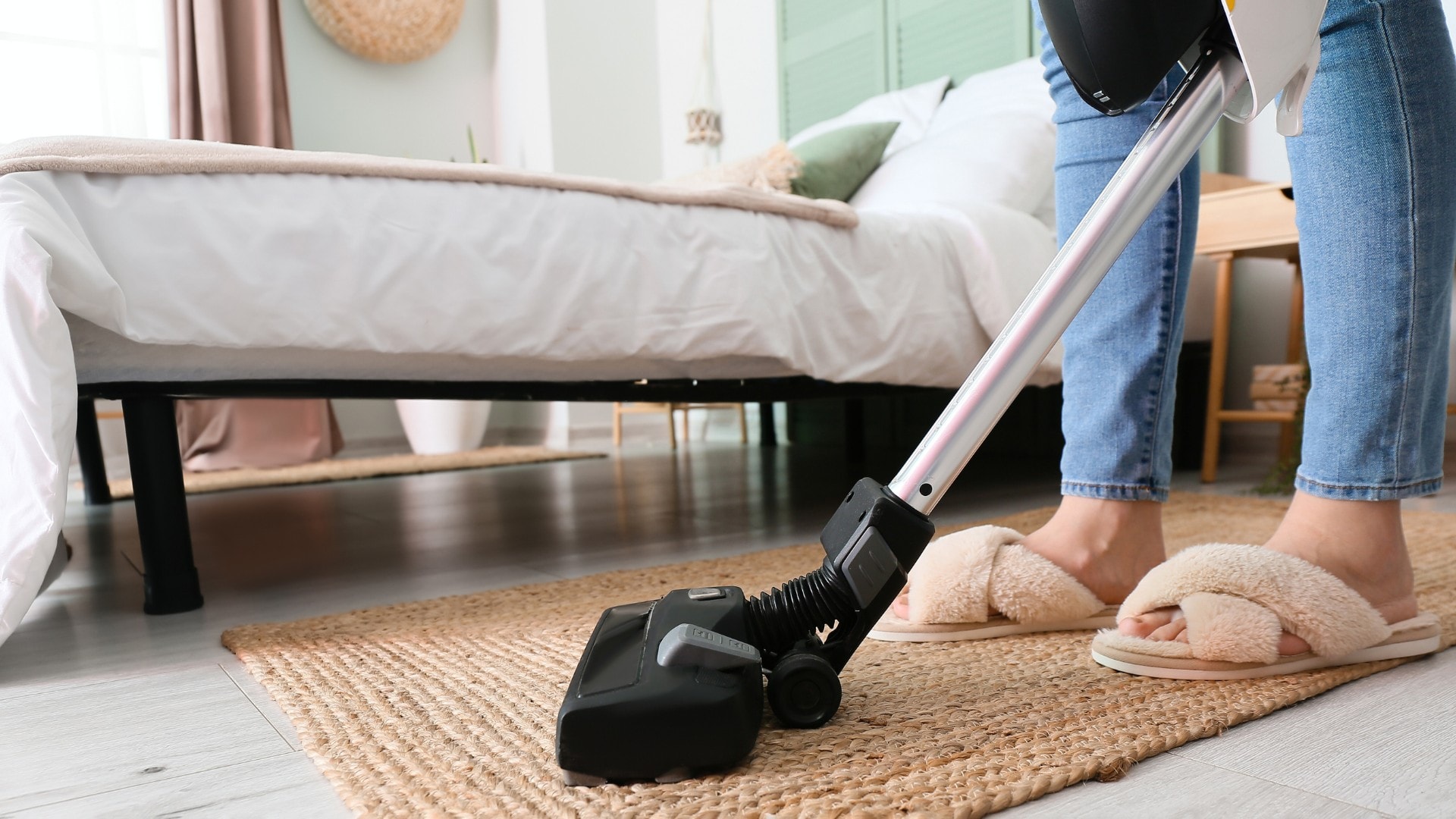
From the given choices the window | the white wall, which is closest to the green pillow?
the white wall

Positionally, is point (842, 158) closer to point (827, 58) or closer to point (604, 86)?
point (827, 58)

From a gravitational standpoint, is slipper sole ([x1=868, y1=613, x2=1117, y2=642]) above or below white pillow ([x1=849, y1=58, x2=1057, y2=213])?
below

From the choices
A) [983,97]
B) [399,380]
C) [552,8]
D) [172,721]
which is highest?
[552,8]

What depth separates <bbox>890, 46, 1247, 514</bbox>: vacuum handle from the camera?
52 centimetres

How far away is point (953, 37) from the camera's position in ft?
8.52

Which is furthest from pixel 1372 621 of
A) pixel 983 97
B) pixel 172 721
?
pixel 983 97

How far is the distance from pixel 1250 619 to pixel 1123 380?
21 centimetres

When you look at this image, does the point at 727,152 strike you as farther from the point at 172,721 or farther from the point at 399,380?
the point at 172,721

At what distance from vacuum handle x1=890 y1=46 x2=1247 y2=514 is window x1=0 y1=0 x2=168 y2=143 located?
133 inches

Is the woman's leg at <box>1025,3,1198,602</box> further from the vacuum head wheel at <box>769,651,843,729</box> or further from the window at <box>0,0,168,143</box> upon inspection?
the window at <box>0,0,168,143</box>

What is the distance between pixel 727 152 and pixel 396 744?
3.29 m

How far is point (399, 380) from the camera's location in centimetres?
121

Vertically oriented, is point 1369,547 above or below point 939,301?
below

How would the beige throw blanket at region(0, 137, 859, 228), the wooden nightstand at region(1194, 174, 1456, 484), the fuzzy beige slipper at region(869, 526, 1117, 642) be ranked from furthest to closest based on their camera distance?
the wooden nightstand at region(1194, 174, 1456, 484) → the beige throw blanket at region(0, 137, 859, 228) → the fuzzy beige slipper at region(869, 526, 1117, 642)
